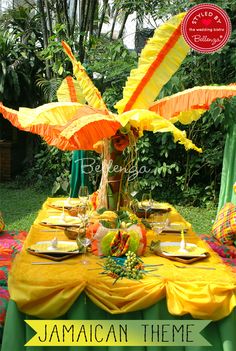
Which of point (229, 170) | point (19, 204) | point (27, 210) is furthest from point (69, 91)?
point (19, 204)

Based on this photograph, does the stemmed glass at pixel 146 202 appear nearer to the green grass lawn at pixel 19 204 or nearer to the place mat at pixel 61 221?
the place mat at pixel 61 221

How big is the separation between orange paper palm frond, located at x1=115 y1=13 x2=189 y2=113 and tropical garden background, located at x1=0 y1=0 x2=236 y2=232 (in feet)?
8.89

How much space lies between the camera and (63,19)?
8.95 meters

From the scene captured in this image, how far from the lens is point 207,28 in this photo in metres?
3.97

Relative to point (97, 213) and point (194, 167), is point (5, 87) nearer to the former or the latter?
point (194, 167)

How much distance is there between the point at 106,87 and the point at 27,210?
2444mm

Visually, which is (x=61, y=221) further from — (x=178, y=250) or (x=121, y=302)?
(x=121, y=302)

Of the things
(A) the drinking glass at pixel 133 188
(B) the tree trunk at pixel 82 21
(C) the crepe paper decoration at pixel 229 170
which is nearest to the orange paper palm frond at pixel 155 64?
(A) the drinking glass at pixel 133 188

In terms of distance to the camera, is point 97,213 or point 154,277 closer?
point 154,277

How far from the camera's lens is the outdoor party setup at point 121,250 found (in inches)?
81.2

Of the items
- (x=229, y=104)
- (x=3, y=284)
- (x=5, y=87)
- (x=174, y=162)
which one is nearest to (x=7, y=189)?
(x=5, y=87)

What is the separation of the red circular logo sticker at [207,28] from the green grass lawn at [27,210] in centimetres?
270

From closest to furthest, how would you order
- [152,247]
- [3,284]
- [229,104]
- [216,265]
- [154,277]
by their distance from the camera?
[154,277], [216,265], [152,247], [3,284], [229,104]

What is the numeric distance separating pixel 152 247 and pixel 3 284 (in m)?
1.01
